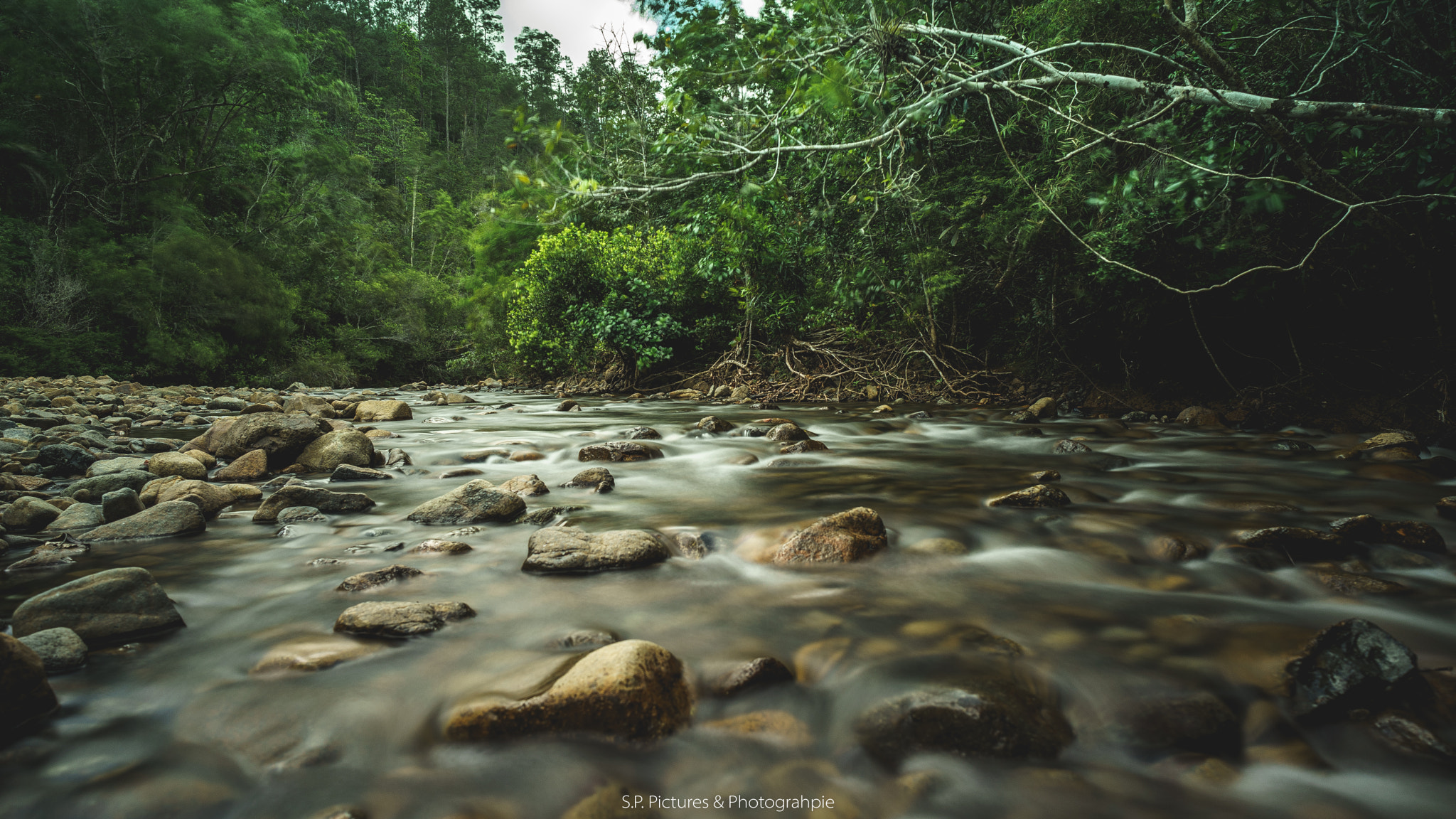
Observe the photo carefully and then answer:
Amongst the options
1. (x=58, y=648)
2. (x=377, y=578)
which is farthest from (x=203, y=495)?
(x=58, y=648)

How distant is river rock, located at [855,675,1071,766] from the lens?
1.36m

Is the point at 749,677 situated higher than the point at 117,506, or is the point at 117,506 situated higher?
the point at 117,506

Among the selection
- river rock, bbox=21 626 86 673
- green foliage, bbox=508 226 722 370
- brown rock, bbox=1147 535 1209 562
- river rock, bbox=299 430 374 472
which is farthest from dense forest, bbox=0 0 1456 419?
river rock, bbox=21 626 86 673

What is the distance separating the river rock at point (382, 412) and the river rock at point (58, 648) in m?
7.14

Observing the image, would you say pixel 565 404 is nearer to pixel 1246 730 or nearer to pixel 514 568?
pixel 514 568

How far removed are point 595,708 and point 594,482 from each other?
2652 millimetres

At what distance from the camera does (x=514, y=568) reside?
8.17 feet

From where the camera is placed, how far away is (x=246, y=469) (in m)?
4.13

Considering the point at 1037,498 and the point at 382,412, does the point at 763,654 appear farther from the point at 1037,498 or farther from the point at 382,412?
the point at 382,412

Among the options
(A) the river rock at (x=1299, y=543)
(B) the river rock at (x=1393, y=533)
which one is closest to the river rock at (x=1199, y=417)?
(B) the river rock at (x=1393, y=533)

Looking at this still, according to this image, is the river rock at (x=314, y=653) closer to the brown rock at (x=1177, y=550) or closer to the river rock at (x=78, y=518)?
the river rock at (x=78, y=518)

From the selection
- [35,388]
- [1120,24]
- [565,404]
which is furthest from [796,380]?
[35,388]

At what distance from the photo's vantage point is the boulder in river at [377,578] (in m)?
2.26

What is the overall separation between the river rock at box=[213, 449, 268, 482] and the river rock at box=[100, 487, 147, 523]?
3.43 ft
